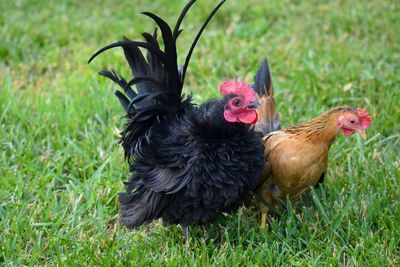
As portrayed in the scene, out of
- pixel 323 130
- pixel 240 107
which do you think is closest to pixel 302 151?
pixel 323 130

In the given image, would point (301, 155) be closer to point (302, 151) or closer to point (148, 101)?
point (302, 151)

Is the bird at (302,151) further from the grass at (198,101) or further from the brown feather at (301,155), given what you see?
the grass at (198,101)

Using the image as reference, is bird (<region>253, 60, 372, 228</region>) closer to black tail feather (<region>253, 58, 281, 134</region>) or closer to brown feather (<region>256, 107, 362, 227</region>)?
brown feather (<region>256, 107, 362, 227</region>)

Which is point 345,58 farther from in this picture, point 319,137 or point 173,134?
point 173,134

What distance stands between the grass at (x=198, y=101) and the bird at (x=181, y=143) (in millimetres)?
253

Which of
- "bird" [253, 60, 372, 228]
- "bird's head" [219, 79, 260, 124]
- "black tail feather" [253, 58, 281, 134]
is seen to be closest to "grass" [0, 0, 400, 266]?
"bird" [253, 60, 372, 228]

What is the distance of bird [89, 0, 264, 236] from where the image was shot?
10.4ft

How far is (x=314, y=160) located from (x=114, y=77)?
125cm

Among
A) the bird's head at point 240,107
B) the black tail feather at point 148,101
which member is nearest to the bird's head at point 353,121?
the bird's head at point 240,107

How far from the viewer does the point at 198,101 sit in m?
5.04

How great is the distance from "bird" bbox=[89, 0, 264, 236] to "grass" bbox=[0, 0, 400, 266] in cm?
25

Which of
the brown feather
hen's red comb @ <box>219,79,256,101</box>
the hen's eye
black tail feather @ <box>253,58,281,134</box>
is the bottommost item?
the brown feather

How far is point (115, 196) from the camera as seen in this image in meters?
3.96

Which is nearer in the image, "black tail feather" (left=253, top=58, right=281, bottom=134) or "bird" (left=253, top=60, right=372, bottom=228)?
"bird" (left=253, top=60, right=372, bottom=228)
